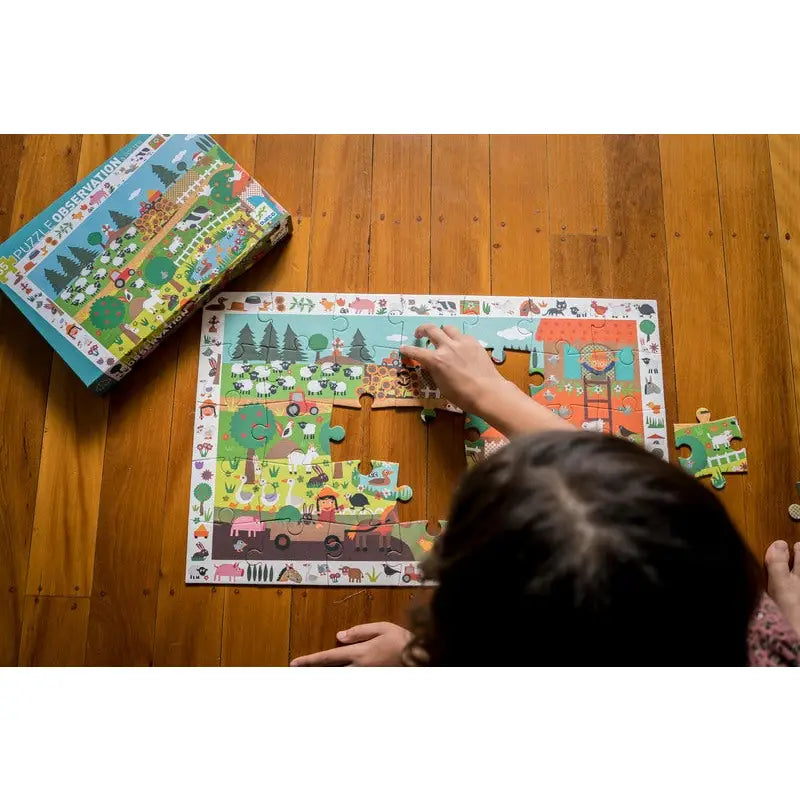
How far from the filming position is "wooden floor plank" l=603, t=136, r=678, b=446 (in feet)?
4.48

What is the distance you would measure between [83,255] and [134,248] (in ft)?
0.33

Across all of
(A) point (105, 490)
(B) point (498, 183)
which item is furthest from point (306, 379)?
(B) point (498, 183)

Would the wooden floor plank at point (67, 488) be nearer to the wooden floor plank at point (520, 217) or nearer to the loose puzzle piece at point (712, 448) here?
the wooden floor plank at point (520, 217)

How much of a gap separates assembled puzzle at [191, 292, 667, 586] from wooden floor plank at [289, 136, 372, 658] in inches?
1.1

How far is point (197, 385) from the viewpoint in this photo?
4.31 ft

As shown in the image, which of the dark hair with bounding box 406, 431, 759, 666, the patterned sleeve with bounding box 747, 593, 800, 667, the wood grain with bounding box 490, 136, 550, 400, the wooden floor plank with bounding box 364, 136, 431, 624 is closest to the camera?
the dark hair with bounding box 406, 431, 759, 666

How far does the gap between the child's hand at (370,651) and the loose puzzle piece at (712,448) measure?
63 centimetres

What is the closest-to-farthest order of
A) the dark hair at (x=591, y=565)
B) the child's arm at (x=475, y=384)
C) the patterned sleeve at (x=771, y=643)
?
1. the dark hair at (x=591, y=565)
2. the patterned sleeve at (x=771, y=643)
3. the child's arm at (x=475, y=384)

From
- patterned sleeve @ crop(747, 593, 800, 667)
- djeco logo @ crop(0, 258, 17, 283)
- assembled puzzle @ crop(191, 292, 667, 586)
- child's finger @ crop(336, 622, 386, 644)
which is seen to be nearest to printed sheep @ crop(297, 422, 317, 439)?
assembled puzzle @ crop(191, 292, 667, 586)

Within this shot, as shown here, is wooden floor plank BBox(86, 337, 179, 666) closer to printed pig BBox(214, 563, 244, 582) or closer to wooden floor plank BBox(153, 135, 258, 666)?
wooden floor plank BBox(153, 135, 258, 666)

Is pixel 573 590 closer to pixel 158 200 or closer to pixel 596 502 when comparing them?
pixel 596 502

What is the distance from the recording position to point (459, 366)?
4.07 ft

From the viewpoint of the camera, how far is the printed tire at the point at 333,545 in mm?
1243

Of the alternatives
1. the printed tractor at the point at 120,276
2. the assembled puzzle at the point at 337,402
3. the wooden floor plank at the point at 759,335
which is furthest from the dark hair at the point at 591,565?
the printed tractor at the point at 120,276
